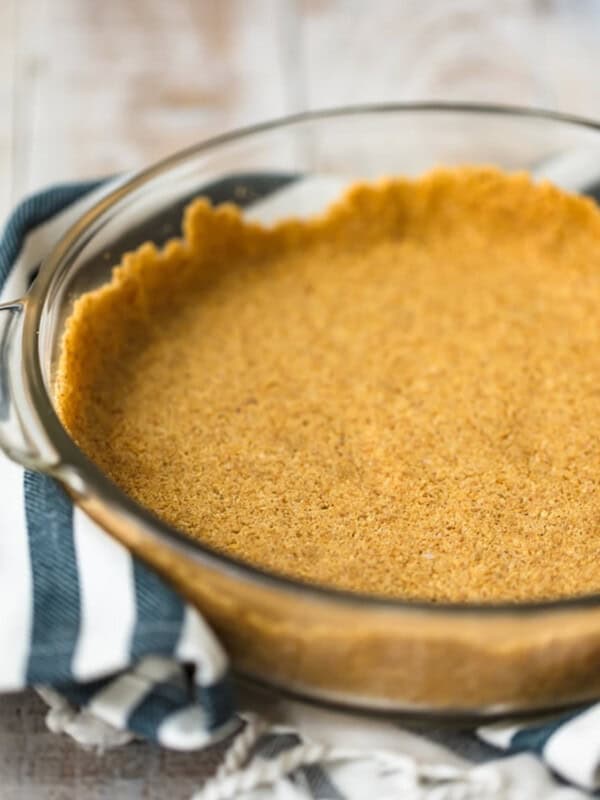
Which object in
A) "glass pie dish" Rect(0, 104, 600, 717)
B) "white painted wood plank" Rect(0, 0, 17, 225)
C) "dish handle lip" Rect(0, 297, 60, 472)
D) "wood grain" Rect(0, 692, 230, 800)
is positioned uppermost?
"white painted wood plank" Rect(0, 0, 17, 225)

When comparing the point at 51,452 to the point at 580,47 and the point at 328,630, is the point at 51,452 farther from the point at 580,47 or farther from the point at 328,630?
the point at 580,47

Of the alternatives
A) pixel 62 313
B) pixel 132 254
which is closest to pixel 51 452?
pixel 62 313

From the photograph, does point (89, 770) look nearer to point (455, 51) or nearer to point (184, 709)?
point (184, 709)

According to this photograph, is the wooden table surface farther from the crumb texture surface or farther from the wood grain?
the wood grain

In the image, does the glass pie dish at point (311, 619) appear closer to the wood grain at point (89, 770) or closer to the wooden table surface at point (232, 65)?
the wood grain at point (89, 770)

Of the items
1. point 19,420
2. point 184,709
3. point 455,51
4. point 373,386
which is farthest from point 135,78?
point 184,709

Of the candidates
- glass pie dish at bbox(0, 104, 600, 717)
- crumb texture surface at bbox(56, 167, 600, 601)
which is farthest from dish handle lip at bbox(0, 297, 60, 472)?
crumb texture surface at bbox(56, 167, 600, 601)

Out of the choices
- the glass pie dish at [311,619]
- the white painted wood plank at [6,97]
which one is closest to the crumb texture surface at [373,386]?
the glass pie dish at [311,619]
